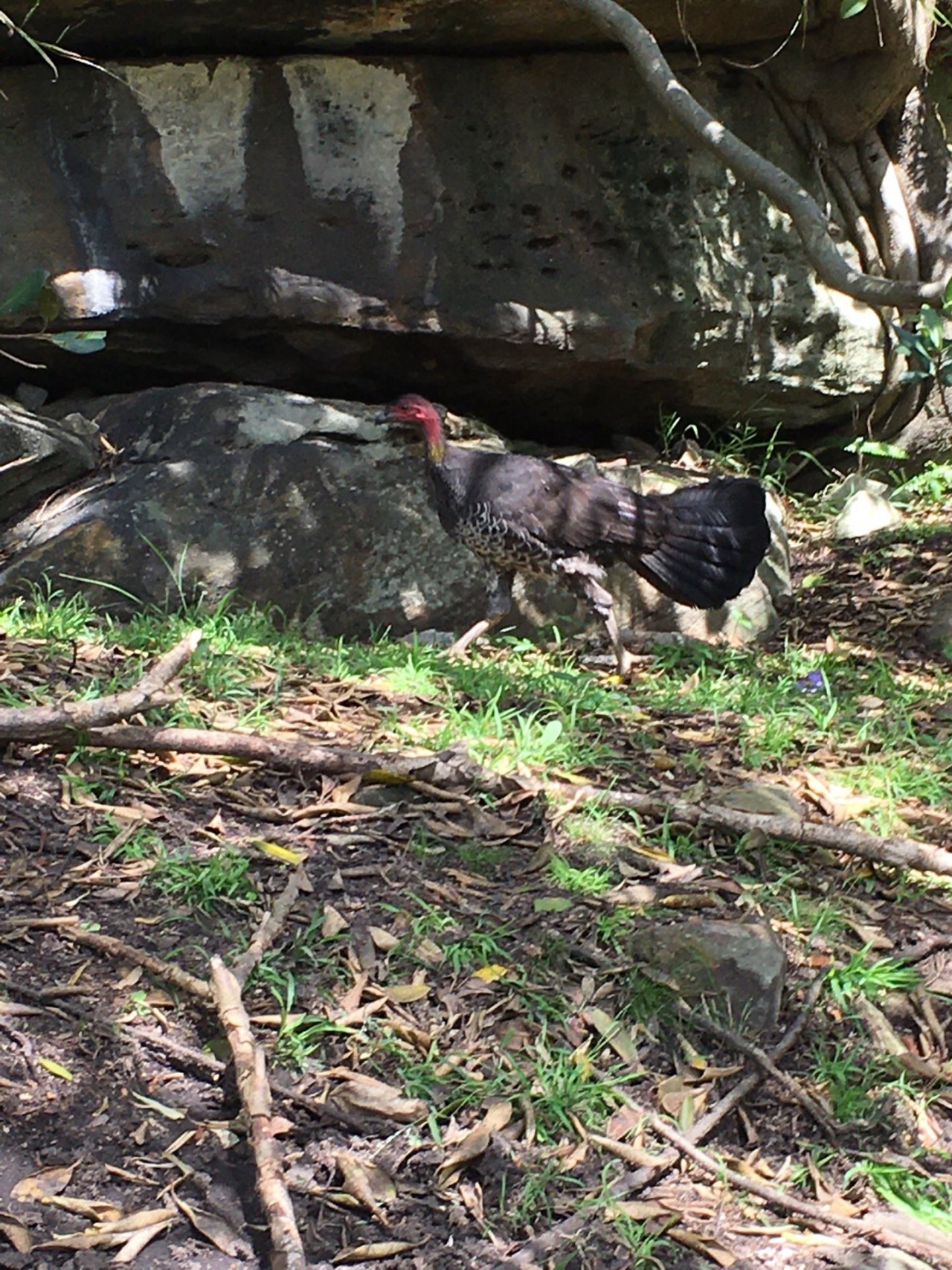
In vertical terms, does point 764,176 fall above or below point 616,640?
above

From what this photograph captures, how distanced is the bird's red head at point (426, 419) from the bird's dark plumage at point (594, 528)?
0.02 meters

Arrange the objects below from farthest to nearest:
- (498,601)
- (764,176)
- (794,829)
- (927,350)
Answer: (927,350)
(498,601)
(764,176)
(794,829)

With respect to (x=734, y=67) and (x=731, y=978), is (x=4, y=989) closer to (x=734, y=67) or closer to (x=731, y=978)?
(x=731, y=978)

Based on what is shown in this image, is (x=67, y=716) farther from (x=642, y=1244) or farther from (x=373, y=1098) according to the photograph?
(x=642, y=1244)

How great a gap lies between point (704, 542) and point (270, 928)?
321cm

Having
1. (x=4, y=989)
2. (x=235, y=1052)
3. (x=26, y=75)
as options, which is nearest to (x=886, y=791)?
(x=235, y=1052)

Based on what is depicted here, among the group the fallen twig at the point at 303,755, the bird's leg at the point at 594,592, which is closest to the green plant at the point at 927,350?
the bird's leg at the point at 594,592

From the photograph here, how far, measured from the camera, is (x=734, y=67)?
738cm

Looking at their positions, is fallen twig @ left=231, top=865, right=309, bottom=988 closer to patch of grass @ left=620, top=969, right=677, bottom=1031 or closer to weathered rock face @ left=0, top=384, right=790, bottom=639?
patch of grass @ left=620, top=969, right=677, bottom=1031

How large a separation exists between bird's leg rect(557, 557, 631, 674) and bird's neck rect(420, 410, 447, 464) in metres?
0.76

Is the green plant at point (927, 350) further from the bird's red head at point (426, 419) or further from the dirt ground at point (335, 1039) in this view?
the dirt ground at point (335, 1039)

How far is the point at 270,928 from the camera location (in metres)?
3.04

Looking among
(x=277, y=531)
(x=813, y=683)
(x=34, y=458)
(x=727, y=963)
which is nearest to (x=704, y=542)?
(x=813, y=683)

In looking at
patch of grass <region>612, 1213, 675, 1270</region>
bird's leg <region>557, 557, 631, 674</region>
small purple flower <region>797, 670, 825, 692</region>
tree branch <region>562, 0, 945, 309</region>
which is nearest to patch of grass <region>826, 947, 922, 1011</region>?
patch of grass <region>612, 1213, 675, 1270</region>
